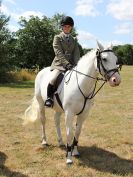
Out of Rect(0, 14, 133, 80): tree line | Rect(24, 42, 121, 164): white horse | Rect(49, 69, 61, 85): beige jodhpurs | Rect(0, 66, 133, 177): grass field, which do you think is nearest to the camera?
Rect(24, 42, 121, 164): white horse

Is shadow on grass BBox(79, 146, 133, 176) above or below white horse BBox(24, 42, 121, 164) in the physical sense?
below

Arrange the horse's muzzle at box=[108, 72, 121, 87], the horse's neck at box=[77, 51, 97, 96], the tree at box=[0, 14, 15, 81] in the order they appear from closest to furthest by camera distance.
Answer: the horse's muzzle at box=[108, 72, 121, 87] < the horse's neck at box=[77, 51, 97, 96] < the tree at box=[0, 14, 15, 81]

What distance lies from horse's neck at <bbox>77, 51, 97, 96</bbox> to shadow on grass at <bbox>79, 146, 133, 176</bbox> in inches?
58.5

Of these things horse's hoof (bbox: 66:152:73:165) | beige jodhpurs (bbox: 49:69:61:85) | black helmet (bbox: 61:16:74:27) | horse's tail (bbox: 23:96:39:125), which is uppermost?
black helmet (bbox: 61:16:74:27)

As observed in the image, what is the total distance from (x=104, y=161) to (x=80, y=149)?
1.09 m

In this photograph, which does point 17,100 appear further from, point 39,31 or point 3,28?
point 39,31

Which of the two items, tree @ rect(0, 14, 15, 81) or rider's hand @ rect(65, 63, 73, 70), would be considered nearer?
rider's hand @ rect(65, 63, 73, 70)

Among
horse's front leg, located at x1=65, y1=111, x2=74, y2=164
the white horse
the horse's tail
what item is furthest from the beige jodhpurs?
the horse's tail

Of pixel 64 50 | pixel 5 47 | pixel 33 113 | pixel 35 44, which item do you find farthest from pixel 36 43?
pixel 64 50

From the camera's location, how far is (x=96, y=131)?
11.0 meters

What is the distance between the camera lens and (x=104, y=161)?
25.9 feet

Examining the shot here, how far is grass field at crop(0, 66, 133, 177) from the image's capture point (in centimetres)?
723

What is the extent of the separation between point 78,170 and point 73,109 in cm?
122

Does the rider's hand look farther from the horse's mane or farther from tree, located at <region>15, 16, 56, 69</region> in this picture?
tree, located at <region>15, 16, 56, 69</region>
